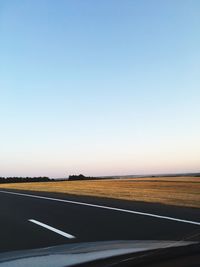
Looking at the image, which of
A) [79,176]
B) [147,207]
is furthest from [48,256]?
[79,176]

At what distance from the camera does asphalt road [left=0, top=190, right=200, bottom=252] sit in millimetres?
10414

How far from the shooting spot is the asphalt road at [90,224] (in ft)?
34.2

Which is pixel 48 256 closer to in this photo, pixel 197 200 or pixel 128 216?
pixel 128 216

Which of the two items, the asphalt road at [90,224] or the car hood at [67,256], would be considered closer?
the car hood at [67,256]

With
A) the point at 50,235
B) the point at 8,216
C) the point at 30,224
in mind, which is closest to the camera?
the point at 50,235

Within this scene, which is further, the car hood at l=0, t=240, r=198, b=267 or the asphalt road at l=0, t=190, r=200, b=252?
the asphalt road at l=0, t=190, r=200, b=252

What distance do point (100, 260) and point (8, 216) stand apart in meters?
11.4

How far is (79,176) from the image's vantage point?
58.4 m

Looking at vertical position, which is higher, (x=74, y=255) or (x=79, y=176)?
(x=79, y=176)

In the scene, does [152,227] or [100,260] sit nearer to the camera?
[100,260]

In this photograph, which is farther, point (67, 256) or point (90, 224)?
point (90, 224)

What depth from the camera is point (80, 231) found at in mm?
11555

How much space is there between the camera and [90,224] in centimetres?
1262

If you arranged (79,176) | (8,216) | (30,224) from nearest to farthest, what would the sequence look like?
(30,224)
(8,216)
(79,176)
